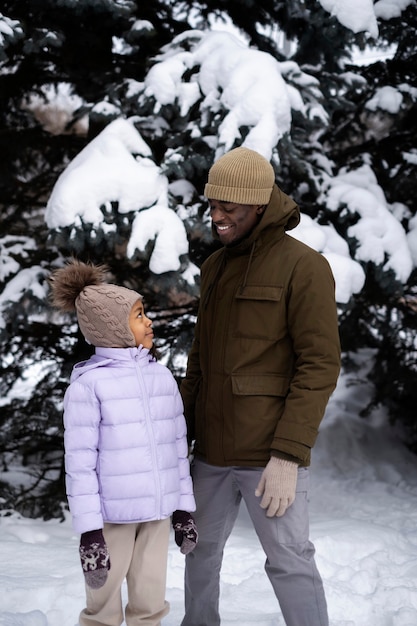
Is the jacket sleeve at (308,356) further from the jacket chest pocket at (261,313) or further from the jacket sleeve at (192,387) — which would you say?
the jacket sleeve at (192,387)

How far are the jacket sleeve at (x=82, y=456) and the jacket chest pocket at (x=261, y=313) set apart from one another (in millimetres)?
619

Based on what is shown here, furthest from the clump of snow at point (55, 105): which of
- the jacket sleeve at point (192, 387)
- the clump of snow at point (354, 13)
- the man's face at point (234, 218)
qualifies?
the man's face at point (234, 218)

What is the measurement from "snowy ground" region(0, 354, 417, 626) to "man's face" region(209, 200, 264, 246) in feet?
6.03

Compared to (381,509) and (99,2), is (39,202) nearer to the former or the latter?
(99,2)

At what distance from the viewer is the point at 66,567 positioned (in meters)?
3.83

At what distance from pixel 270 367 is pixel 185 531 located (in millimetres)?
693

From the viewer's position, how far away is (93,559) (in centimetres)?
223

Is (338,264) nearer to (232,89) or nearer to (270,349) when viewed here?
(232,89)

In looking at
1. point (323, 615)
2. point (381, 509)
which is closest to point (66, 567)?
point (323, 615)

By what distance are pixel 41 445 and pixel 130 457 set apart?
3.18 m

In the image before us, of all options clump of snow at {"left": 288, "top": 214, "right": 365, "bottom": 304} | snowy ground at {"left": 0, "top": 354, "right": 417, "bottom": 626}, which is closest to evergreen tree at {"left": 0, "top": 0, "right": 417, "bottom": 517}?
clump of snow at {"left": 288, "top": 214, "right": 365, "bottom": 304}

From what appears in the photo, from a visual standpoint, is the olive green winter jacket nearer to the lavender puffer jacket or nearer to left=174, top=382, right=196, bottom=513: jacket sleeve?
left=174, top=382, right=196, bottom=513: jacket sleeve

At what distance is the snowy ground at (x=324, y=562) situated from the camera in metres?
3.27

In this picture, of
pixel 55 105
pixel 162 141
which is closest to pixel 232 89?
pixel 162 141
